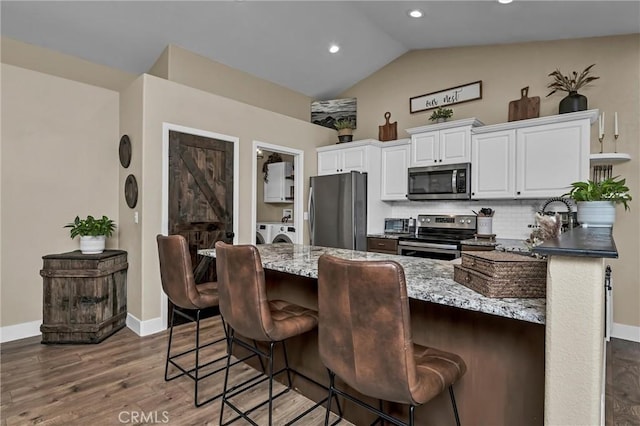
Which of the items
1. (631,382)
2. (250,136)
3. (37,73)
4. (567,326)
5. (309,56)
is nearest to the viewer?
(567,326)

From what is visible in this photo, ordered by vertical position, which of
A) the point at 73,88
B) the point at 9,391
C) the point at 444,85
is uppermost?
the point at 444,85

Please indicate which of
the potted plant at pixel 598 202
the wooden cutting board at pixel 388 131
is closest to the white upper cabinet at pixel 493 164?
the wooden cutting board at pixel 388 131

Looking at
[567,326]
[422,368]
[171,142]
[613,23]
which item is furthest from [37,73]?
[613,23]

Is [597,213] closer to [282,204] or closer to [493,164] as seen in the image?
[493,164]

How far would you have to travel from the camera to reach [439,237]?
13.6 feet

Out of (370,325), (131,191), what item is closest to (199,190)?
(131,191)

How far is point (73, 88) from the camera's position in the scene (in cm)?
350

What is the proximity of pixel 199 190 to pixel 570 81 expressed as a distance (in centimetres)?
405

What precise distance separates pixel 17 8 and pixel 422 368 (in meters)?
4.36

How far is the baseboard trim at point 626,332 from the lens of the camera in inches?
127

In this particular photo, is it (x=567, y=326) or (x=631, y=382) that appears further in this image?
(x=631, y=382)

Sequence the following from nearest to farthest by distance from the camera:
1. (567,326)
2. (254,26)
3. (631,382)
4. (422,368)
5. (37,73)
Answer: (567,326), (422,368), (631,382), (37,73), (254,26)

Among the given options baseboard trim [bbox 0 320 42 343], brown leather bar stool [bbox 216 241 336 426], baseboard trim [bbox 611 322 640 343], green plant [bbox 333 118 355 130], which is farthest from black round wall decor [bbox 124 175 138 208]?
baseboard trim [bbox 611 322 640 343]

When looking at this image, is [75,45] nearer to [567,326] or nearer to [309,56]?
[309,56]
